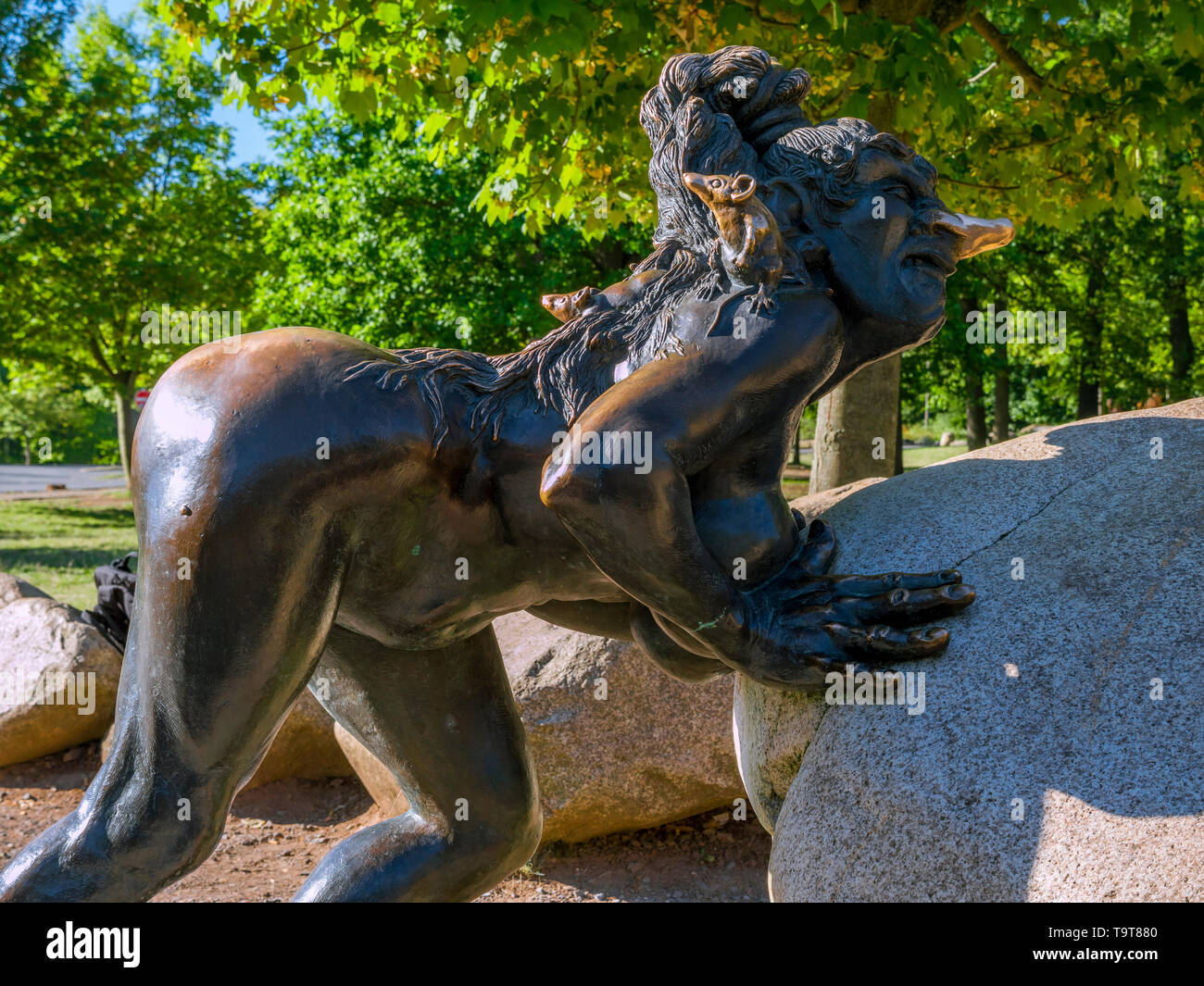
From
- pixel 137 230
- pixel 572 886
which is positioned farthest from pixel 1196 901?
pixel 137 230

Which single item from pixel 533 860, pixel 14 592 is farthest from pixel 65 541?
pixel 533 860

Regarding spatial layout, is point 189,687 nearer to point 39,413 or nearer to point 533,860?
point 533,860

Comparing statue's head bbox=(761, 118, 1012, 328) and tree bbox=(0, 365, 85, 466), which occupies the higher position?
tree bbox=(0, 365, 85, 466)

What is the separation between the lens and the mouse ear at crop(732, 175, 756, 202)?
241cm

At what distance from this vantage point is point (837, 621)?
2502mm

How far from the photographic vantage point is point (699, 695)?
17.7 ft

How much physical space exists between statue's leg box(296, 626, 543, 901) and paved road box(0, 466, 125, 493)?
104ft

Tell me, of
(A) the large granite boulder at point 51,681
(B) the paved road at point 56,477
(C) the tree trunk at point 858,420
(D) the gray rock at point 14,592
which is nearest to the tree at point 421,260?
(D) the gray rock at point 14,592

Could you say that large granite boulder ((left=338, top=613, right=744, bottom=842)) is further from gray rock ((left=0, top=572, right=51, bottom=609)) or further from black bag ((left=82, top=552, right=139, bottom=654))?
gray rock ((left=0, top=572, right=51, bottom=609))

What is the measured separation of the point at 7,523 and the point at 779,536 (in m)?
19.7

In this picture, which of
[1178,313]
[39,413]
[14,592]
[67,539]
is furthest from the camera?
[39,413]

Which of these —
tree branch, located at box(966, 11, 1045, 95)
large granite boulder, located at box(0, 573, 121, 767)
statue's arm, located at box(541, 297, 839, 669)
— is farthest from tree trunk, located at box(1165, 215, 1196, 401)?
statue's arm, located at box(541, 297, 839, 669)

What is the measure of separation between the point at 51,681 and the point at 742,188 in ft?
19.7
